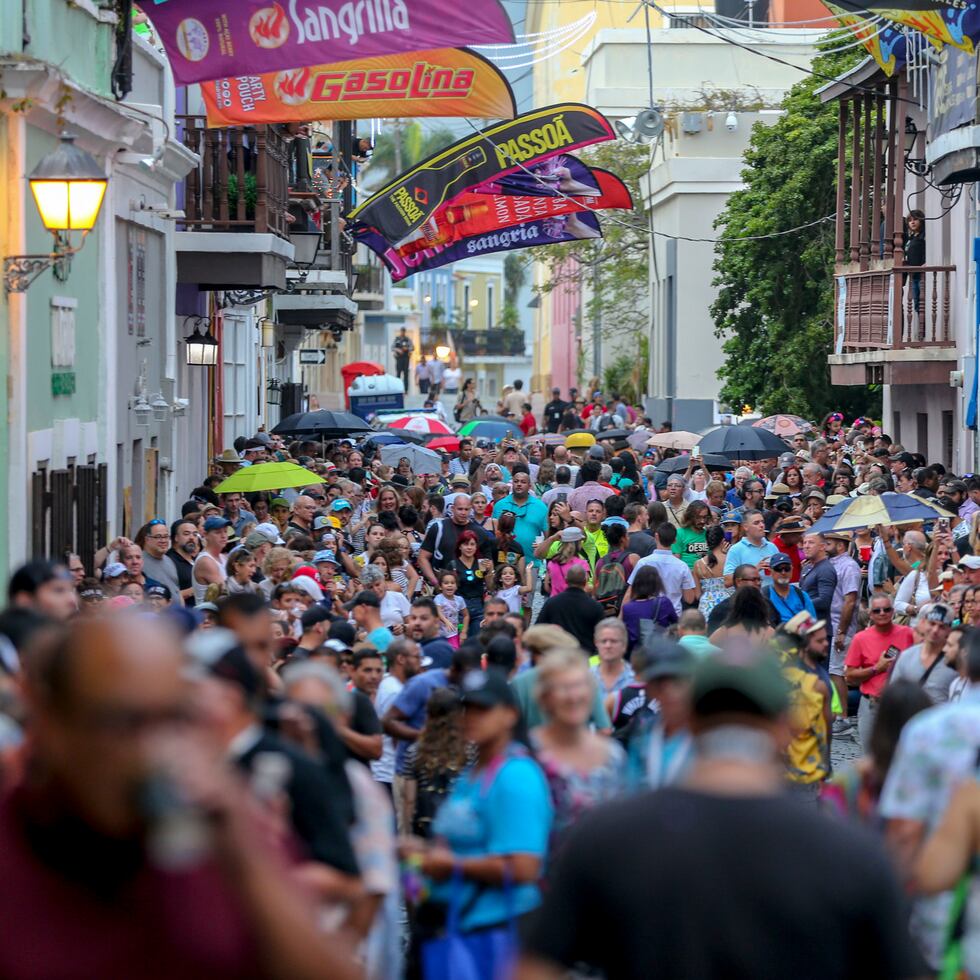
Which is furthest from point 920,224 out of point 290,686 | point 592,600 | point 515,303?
point 515,303

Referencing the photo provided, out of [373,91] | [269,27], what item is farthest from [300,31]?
[373,91]

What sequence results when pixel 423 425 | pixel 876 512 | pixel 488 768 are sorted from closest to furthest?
pixel 488 768, pixel 876 512, pixel 423 425

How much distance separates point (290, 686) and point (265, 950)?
11.5ft

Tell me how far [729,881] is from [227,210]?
19.1 meters

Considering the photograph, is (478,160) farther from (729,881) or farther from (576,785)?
(729,881)

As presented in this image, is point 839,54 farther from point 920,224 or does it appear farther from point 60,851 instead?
point 60,851

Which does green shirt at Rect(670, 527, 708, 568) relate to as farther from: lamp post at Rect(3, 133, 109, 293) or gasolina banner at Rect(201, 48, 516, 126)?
lamp post at Rect(3, 133, 109, 293)

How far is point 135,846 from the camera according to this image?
8.66 ft

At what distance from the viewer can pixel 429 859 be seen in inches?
237

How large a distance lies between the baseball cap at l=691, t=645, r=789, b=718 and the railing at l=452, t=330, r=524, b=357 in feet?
342

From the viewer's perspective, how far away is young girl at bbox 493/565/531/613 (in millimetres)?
15352

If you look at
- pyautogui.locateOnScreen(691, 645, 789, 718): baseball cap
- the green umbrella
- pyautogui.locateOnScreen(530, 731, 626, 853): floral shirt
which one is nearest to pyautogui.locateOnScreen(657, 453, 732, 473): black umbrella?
the green umbrella

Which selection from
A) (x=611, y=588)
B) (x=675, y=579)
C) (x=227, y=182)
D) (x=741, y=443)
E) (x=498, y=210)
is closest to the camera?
(x=675, y=579)

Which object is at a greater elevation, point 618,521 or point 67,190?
point 67,190
